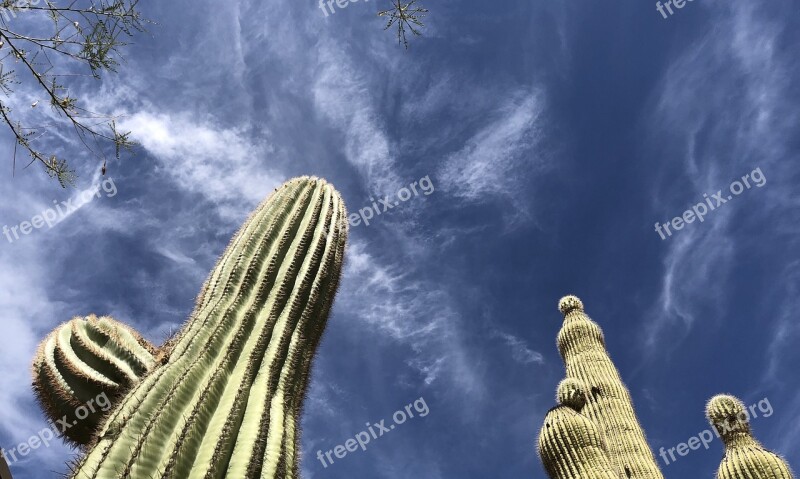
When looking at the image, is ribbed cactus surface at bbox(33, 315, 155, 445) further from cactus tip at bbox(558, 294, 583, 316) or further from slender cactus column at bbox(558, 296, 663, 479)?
cactus tip at bbox(558, 294, 583, 316)

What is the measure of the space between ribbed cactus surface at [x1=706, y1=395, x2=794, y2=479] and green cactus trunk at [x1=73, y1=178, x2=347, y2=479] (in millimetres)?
4736

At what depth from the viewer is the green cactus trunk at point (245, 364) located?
2230 mm

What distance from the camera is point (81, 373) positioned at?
9.29 feet

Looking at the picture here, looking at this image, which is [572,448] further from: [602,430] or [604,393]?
[604,393]

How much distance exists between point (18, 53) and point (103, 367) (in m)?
1.63

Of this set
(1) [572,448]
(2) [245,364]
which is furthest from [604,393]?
(2) [245,364]

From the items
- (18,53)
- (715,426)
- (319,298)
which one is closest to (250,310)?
(319,298)

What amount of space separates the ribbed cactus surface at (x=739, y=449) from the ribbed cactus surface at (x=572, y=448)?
1202 millimetres

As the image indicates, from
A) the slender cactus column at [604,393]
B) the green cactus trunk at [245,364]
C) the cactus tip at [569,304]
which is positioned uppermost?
the cactus tip at [569,304]

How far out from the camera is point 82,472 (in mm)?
2080

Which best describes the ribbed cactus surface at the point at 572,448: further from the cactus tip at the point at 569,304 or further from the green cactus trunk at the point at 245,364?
the green cactus trunk at the point at 245,364

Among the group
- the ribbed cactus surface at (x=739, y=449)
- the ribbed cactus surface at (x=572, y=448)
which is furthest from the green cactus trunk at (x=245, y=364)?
the ribbed cactus surface at (x=739, y=449)

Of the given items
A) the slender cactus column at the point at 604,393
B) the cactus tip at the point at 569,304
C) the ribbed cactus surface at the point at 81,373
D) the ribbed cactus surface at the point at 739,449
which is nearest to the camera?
the ribbed cactus surface at the point at 81,373

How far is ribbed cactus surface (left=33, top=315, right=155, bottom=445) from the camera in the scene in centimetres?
280
